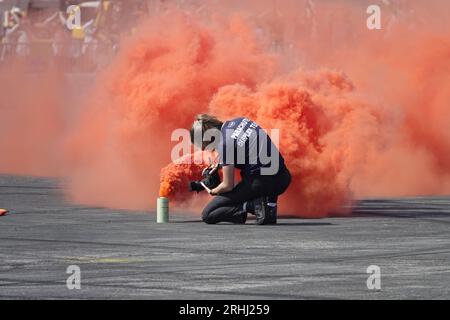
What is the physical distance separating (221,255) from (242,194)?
141 inches

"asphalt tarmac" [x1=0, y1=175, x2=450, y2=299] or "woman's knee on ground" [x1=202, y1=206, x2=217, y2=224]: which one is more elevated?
"woman's knee on ground" [x1=202, y1=206, x2=217, y2=224]

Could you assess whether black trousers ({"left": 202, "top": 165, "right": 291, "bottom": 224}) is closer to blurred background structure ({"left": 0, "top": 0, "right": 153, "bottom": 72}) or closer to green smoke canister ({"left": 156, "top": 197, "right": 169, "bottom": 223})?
green smoke canister ({"left": 156, "top": 197, "right": 169, "bottom": 223})

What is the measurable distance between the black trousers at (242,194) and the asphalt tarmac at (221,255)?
0.23 meters

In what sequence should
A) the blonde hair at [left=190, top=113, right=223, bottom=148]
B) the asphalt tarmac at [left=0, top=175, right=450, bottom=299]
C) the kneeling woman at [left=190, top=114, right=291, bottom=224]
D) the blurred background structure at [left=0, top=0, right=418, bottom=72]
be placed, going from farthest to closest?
1. the blurred background structure at [left=0, top=0, right=418, bottom=72]
2. the blonde hair at [left=190, top=113, right=223, bottom=148]
3. the kneeling woman at [left=190, top=114, right=291, bottom=224]
4. the asphalt tarmac at [left=0, top=175, right=450, bottom=299]

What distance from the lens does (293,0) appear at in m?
33.8

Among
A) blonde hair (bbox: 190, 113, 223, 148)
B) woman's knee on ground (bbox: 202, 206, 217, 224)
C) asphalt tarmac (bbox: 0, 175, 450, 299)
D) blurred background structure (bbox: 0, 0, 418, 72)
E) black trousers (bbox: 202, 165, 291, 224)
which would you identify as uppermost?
blurred background structure (bbox: 0, 0, 418, 72)

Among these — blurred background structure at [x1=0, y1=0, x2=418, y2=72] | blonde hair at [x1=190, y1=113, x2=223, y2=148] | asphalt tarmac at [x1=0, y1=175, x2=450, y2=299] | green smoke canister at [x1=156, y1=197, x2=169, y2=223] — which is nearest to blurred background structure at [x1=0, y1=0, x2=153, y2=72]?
blurred background structure at [x1=0, y1=0, x2=418, y2=72]

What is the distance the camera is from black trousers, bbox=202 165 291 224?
1805 cm

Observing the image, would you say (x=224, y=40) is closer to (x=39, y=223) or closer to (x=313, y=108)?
(x=313, y=108)

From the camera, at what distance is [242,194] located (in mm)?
18109

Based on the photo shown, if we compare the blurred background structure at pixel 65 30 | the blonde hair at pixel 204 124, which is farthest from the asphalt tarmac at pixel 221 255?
the blurred background structure at pixel 65 30

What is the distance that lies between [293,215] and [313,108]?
1546 millimetres

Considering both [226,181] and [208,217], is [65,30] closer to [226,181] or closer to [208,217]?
[208,217]

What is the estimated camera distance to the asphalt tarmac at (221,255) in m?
12.0
